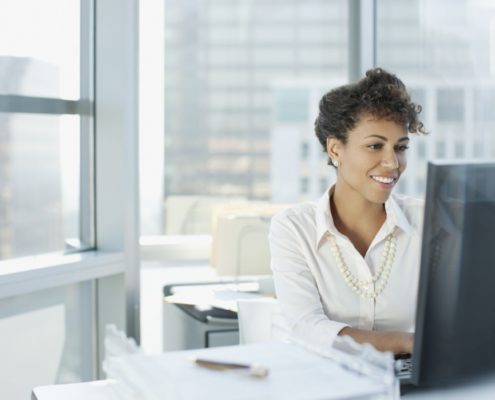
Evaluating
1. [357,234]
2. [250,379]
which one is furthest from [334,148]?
[250,379]

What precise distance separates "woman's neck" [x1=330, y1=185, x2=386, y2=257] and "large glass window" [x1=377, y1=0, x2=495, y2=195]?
2.09 feet

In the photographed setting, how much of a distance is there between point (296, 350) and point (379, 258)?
773mm

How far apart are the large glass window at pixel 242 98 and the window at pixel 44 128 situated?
0.37m

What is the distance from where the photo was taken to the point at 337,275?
2.13 meters

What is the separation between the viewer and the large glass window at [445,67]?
3.07m

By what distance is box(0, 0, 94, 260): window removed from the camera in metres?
2.93

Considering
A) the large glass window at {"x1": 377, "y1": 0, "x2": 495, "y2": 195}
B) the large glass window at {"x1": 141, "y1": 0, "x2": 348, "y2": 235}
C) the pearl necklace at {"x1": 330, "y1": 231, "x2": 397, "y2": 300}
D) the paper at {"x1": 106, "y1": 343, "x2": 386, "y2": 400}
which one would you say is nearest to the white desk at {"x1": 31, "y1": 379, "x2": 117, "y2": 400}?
the paper at {"x1": 106, "y1": 343, "x2": 386, "y2": 400}

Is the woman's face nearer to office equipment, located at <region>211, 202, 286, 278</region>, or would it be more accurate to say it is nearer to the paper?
the paper

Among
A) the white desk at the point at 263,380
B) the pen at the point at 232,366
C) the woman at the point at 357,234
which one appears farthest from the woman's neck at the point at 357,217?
the pen at the point at 232,366

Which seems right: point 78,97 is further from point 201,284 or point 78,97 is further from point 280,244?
point 280,244

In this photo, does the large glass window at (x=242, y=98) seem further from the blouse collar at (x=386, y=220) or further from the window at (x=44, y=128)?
the blouse collar at (x=386, y=220)

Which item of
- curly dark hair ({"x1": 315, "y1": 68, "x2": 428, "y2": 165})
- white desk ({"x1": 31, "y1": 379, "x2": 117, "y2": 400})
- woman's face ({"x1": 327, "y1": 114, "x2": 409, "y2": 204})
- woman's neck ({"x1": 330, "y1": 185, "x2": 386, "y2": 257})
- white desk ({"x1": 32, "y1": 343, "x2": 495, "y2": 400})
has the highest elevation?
curly dark hair ({"x1": 315, "y1": 68, "x2": 428, "y2": 165})

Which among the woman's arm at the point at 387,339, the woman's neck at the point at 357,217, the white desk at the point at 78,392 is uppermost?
the woman's neck at the point at 357,217

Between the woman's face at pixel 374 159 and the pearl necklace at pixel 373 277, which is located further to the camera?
the woman's face at pixel 374 159
